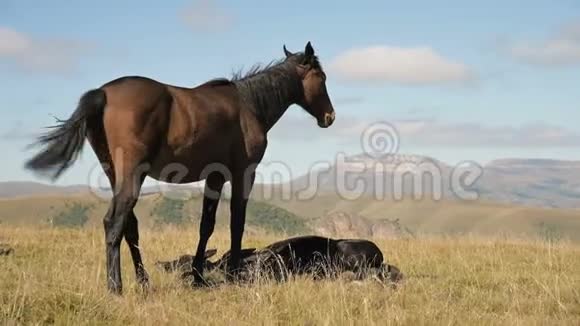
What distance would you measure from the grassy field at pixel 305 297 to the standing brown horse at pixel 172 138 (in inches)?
31.0

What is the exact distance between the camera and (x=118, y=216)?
645cm

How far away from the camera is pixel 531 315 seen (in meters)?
5.56

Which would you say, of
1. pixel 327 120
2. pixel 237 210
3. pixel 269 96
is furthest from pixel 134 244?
pixel 327 120

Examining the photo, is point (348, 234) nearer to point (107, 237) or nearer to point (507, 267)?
point (507, 267)

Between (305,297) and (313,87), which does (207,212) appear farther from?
(305,297)

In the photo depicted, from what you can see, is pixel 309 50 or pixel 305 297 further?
pixel 309 50

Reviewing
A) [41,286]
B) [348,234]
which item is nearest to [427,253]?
[41,286]

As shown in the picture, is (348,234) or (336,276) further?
(348,234)

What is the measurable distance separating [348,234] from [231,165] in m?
12.3

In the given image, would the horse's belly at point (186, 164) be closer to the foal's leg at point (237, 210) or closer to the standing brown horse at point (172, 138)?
the standing brown horse at point (172, 138)

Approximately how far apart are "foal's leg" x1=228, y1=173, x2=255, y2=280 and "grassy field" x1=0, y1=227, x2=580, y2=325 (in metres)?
0.85

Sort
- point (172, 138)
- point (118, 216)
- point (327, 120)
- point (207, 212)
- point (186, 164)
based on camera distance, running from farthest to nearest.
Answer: point (327, 120) → point (207, 212) → point (186, 164) → point (172, 138) → point (118, 216)

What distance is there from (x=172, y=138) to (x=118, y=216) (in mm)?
990

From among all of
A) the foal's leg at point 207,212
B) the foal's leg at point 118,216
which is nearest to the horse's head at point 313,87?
the foal's leg at point 207,212
